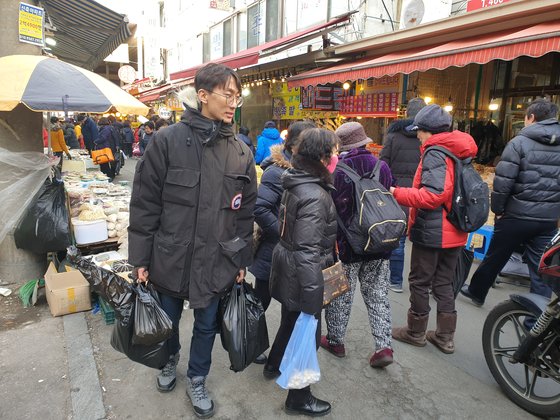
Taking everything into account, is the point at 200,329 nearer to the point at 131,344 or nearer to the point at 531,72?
the point at 131,344

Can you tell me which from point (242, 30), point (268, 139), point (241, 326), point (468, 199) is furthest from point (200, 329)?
point (242, 30)

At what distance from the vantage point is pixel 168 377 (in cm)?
274

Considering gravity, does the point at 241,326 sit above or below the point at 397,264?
above

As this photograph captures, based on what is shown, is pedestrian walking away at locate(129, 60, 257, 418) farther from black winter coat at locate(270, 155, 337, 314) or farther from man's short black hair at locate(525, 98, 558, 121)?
man's short black hair at locate(525, 98, 558, 121)

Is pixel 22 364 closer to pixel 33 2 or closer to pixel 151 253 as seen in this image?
pixel 151 253

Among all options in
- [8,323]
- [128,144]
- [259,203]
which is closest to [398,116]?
[259,203]

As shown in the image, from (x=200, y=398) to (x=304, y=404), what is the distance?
67 centimetres

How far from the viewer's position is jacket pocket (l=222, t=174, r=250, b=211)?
2357 mm

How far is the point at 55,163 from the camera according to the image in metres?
4.23

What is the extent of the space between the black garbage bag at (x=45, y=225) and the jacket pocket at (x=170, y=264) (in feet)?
7.20

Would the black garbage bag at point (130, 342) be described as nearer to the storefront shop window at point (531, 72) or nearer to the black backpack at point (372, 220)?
the black backpack at point (372, 220)

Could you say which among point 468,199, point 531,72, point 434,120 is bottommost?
point 468,199

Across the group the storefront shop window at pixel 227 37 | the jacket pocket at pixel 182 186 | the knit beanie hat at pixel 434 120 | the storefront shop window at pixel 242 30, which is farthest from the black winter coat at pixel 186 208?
the storefront shop window at pixel 227 37

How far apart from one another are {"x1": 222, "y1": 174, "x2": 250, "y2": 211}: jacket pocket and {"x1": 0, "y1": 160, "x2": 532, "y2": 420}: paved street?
4.43ft
